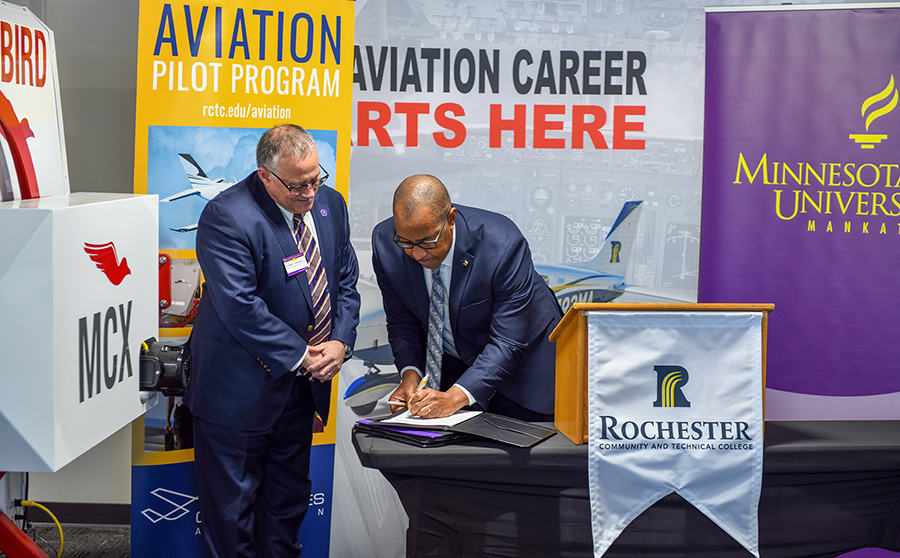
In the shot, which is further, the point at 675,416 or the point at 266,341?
the point at 266,341

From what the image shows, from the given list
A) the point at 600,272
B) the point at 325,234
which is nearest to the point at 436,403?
the point at 325,234

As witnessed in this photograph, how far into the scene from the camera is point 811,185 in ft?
9.56

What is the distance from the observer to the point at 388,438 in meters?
1.92

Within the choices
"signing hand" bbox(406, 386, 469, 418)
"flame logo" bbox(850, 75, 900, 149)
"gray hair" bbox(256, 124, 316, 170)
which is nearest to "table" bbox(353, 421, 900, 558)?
"signing hand" bbox(406, 386, 469, 418)

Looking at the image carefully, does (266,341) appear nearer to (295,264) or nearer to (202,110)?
(295,264)

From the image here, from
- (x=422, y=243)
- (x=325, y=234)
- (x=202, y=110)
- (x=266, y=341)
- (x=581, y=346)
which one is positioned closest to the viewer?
(x=581, y=346)

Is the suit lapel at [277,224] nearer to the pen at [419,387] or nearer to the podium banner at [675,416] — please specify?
the pen at [419,387]

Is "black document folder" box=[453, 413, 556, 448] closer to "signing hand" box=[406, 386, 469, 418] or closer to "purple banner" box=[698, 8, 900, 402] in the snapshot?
"signing hand" box=[406, 386, 469, 418]

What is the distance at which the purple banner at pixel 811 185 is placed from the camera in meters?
2.86

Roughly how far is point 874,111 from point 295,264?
238cm

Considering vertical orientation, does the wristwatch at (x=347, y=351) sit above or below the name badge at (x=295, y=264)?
below

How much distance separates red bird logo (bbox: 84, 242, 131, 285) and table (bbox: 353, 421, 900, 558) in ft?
3.08

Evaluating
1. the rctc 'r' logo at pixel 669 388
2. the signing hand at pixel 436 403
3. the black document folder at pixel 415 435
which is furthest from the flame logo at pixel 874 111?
the black document folder at pixel 415 435

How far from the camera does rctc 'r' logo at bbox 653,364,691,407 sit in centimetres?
189
